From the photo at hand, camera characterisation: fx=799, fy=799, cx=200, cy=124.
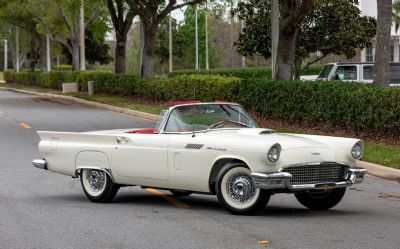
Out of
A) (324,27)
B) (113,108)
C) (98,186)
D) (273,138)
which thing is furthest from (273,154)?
(324,27)

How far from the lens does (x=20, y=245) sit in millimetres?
7969

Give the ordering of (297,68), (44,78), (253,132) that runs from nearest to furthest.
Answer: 1. (253,132)
2. (297,68)
3. (44,78)

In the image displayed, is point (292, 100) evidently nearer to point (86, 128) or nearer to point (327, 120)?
point (327, 120)

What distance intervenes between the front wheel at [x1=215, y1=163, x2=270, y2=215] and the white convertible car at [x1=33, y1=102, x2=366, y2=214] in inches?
0.5

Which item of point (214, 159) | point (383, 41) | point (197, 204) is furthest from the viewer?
point (383, 41)

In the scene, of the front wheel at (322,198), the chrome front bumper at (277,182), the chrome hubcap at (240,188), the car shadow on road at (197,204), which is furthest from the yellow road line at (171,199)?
the chrome front bumper at (277,182)

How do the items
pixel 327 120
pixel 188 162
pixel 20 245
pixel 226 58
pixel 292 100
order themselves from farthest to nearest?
pixel 226 58 → pixel 292 100 → pixel 327 120 → pixel 188 162 → pixel 20 245

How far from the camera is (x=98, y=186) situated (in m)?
11.0

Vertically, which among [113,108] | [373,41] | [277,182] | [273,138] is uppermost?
[373,41]

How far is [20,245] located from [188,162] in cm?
264

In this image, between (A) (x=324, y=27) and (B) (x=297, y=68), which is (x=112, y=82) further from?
(A) (x=324, y=27)

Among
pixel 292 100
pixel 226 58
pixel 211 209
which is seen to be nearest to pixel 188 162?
pixel 211 209

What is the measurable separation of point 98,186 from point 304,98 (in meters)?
11.0

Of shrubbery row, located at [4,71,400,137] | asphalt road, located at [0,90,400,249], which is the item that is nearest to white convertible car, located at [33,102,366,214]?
asphalt road, located at [0,90,400,249]
